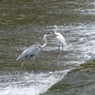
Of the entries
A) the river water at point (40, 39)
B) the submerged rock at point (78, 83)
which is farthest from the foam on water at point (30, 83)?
the submerged rock at point (78, 83)

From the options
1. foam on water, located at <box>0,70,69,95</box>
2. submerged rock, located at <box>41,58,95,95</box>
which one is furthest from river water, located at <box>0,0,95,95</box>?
submerged rock, located at <box>41,58,95,95</box>

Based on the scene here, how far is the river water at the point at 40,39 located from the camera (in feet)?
36.7

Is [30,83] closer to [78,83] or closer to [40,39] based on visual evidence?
[78,83]

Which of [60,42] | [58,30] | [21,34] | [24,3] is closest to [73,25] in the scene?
[58,30]

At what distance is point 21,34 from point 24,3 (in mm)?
8569

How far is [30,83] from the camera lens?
10.9 metres

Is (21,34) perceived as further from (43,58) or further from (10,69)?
(10,69)

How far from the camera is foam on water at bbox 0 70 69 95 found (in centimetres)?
993

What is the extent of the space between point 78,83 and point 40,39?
814 cm

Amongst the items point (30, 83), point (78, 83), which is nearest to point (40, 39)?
point (30, 83)

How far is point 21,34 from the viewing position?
1748 centimetres

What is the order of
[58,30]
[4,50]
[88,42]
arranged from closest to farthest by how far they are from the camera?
1. [4,50]
2. [88,42]
3. [58,30]

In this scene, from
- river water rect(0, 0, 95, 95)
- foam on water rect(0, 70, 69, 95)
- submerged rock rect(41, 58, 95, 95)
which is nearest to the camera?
submerged rock rect(41, 58, 95, 95)

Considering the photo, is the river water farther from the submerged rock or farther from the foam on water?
the submerged rock
